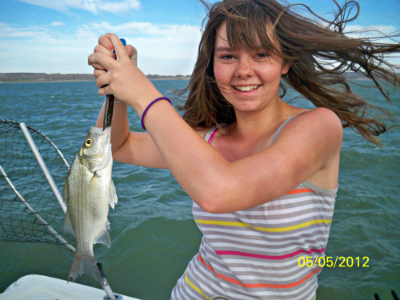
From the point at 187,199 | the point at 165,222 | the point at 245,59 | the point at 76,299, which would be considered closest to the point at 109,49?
the point at 245,59

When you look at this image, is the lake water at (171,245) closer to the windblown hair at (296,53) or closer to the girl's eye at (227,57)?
the windblown hair at (296,53)

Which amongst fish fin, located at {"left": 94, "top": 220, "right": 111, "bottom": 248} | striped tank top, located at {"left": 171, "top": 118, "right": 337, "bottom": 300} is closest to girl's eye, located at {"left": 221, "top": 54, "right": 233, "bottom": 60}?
striped tank top, located at {"left": 171, "top": 118, "right": 337, "bottom": 300}

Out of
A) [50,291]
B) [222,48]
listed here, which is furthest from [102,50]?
[50,291]

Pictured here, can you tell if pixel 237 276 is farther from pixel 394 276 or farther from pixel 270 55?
pixel 394 276

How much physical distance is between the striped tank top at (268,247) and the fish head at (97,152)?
67 cm

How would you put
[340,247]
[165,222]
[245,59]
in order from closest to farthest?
[245,59] < [340,247] < [165,222]

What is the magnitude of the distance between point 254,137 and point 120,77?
1.02 meters

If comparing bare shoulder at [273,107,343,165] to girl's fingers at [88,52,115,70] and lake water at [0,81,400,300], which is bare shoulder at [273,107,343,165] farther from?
lake water at [0,81,400,300]

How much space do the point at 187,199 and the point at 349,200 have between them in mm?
3592

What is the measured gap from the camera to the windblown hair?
1675mm

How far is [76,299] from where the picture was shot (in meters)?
2.76

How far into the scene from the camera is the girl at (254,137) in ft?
4.21

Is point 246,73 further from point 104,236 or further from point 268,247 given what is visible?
point 104,236

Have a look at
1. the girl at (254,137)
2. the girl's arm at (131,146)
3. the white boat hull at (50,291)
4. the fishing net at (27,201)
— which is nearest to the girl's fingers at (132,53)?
the girl at (254,137)
